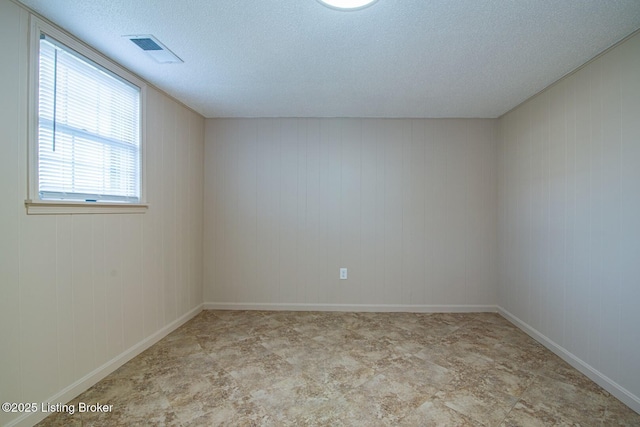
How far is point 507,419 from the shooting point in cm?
177

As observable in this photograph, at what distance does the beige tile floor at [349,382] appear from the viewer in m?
1.78

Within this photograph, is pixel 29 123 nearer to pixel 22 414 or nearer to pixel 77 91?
pixel 77 91

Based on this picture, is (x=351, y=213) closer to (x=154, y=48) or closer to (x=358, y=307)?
(x=358, y=307)

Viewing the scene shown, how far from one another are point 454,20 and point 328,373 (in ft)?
8.11

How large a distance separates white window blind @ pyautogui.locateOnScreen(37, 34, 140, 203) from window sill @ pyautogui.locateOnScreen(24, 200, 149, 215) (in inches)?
1.8

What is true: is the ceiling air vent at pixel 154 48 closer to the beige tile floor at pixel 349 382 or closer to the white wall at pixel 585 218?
the beige tile floor at pixel 349 382

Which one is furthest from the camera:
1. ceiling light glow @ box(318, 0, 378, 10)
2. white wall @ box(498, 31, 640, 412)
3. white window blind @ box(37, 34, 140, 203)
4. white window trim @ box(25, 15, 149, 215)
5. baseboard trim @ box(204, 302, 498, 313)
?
baseboard trim @ box(204, 302, 498, 313)

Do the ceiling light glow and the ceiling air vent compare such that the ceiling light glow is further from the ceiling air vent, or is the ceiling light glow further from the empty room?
the ceiling air vent

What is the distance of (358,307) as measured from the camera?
3691 millimetres

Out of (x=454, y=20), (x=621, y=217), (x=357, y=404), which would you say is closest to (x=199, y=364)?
(x=357, y=404)

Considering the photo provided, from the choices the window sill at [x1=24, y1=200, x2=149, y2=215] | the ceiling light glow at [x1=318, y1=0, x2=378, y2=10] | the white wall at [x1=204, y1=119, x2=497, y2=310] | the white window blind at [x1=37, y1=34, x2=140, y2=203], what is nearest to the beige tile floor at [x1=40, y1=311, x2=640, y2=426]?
the white wall at [x1=204, y1=119, x2=497, y2=310]

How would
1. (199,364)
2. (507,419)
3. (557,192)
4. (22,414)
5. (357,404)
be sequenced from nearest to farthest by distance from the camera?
(22,414) < (507,419) < (357,404) < (199,364) < (557,192)

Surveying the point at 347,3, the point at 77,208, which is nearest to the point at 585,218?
the point at 347,3

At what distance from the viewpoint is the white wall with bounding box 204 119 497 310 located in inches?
144
